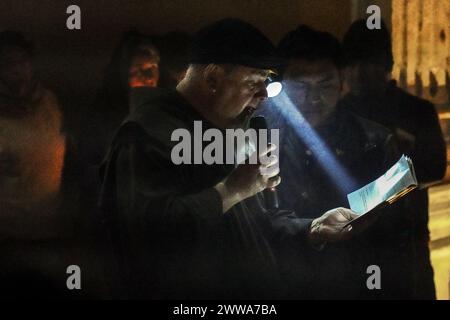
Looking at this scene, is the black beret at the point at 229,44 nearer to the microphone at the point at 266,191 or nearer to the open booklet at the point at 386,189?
the microphone at the point at 266,191

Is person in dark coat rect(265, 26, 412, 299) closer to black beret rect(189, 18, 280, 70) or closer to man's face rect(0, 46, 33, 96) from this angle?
black beret rect(189, 18, 280, 70)

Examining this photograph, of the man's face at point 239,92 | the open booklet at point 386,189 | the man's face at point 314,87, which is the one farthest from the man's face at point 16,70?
the open booklet at point 386,189

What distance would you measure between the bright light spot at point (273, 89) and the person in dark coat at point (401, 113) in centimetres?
32

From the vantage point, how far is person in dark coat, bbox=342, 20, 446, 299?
12.7ft

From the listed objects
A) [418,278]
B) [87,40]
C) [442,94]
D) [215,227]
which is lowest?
[418,278]

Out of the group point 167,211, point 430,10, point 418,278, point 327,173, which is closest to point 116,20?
point 167,211

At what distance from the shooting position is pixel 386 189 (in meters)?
3.82

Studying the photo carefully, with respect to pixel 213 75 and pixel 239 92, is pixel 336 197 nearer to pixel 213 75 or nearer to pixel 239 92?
pixel 239 92

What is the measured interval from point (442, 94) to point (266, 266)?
114cm

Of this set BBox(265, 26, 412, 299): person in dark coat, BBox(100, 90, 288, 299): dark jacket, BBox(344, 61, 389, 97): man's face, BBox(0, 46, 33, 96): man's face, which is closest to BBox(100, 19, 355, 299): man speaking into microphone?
BBox(100, 90, 288, 299): dark jacket

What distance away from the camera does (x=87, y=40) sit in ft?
12.3

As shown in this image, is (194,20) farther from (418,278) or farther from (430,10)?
(418,278)

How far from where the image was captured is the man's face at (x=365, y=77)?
3.86 m

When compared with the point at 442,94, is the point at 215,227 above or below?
below
